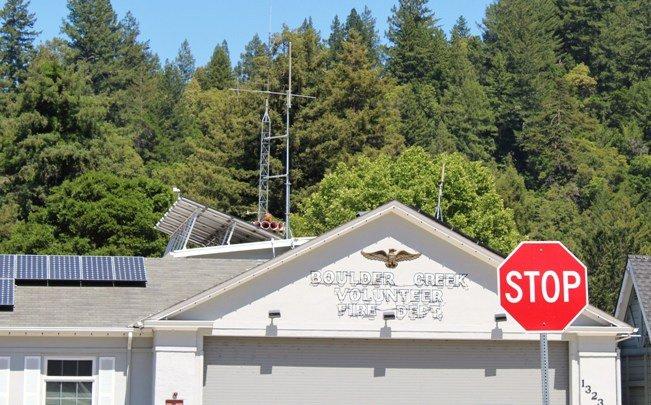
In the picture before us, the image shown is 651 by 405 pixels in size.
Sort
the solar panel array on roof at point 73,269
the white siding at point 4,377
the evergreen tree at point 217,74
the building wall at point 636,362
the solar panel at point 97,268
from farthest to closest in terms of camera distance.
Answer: the evergreen tree at point 217,74 < the building wall at point 636,362 < the solar panel at point 97,268 < the solar panel array on roof at point 73,269 < the white siding at point 4,377

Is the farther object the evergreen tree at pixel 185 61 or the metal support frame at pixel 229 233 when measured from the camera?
the evergreen tree at pixel 185 61

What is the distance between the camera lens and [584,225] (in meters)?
95.9

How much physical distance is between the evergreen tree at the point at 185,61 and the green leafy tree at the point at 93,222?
348 feet

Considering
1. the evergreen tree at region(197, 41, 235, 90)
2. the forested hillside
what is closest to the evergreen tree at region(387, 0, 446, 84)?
the forested hillside

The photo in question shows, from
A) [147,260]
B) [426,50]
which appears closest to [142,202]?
[147,260]

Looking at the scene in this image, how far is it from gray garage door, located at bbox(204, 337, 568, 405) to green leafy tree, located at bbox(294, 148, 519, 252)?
109 ft

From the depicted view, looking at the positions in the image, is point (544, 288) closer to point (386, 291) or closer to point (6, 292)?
point (386, 291)

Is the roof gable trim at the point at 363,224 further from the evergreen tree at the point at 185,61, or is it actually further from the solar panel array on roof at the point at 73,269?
the evergreen tree at the point at 185,61

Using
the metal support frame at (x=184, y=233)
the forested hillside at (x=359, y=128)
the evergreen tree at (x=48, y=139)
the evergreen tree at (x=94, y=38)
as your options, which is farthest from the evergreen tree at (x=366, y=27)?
the metal support frame at (x=184, y=233)

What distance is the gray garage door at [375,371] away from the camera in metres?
27.1

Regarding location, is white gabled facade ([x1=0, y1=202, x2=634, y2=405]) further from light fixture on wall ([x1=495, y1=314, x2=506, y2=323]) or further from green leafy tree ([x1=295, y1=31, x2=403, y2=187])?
green leafy tree ([x1=295, y1=31, x2=403, y2=187])

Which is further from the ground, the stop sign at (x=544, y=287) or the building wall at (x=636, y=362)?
the stop sign at (x=544, y=287)

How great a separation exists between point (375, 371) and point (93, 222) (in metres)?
40.7

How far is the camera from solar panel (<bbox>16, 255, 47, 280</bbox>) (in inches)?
1122
